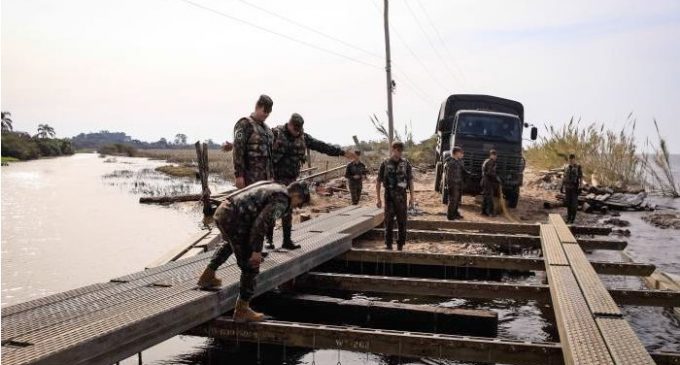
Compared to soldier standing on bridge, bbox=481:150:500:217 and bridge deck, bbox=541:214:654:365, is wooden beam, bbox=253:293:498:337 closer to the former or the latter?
bridge deck, bbox=541:214:654:365

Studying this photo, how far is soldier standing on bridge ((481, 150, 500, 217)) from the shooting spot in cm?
1423

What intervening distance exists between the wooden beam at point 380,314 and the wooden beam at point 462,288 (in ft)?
2.17

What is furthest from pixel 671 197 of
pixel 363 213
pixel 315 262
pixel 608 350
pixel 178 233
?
pixel 608 350

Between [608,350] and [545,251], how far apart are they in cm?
453

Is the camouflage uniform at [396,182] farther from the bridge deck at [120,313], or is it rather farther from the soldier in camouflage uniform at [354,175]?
the soldier in camouflage uniform at [354,175]

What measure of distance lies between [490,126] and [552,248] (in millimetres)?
7853

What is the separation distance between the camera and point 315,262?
7.61 meters

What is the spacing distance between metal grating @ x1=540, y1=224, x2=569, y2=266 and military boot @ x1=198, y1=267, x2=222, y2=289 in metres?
4.35

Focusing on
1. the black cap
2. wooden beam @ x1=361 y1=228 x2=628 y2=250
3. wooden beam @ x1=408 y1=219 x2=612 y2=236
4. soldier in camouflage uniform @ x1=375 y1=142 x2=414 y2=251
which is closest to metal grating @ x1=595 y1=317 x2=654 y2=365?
the black cap

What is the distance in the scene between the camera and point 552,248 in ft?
27.6

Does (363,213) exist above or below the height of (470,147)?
below

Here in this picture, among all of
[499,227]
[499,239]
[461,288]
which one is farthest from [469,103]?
[461,288]

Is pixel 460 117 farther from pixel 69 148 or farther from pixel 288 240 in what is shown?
pixel 69 148

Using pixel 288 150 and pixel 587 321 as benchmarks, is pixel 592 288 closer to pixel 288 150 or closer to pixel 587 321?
pixel 587 321
